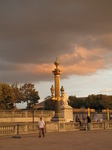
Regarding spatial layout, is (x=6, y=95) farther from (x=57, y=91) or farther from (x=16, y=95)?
(x=57, y=91)

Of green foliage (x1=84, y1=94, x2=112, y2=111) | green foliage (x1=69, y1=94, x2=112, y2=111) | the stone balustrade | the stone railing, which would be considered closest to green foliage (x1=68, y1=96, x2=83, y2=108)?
green foliage (x1=69, y1=94, x2=112, y2=111)

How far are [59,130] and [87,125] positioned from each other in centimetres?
443

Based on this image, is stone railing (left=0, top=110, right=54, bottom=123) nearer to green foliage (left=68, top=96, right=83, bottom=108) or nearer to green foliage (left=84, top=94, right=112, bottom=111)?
green foliage (left=84, top=94, right=112, bottom=111)

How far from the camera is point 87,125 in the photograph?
104 feet

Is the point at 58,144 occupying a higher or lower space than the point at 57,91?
lower

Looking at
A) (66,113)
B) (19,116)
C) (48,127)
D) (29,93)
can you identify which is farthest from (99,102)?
(48,127)

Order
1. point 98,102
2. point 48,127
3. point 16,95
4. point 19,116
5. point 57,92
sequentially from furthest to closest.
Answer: point 98,102 < point 16,95 < point 19,116 < point 57,92 < point 48,127

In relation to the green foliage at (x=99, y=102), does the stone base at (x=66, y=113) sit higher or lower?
lower

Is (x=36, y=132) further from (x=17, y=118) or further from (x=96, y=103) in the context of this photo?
(x=96, y=103)

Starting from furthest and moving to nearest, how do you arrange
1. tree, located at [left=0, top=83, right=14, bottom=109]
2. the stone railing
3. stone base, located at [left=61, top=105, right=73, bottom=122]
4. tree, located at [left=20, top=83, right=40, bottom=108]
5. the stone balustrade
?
tree, located at [left=20, top=83, right=40, bottom=108], tree, located at [left=0, top=83, right=14, bottom=109], the stone railing, stone base, located at [left=61, top=105, right=73, bottom=122], the stone balustrade

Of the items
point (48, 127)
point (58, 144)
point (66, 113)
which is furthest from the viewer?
point (66, 113)

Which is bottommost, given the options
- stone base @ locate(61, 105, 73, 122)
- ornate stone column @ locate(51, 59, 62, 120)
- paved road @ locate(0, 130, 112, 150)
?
paved road @ locate(0, 130, 112, 150)

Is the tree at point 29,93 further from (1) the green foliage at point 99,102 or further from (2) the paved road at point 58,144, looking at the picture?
(2) the paved road at point 58,144

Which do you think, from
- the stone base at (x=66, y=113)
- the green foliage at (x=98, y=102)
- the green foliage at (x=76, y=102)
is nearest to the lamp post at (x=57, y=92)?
the stone base at (x=66, y=113)
